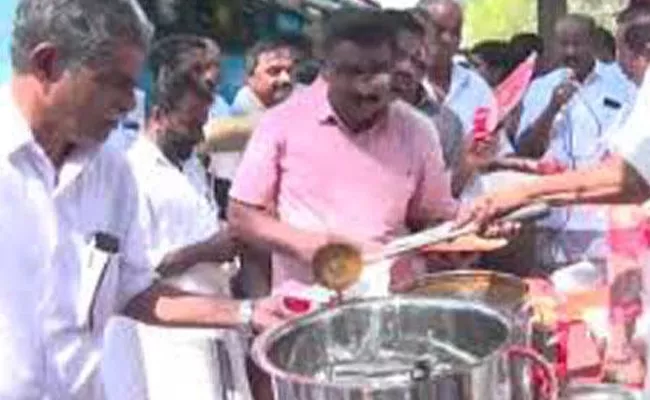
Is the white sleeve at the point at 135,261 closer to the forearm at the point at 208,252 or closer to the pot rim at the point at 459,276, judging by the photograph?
the pot rim at the point at 459,276

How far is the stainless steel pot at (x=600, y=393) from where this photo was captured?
102 inches

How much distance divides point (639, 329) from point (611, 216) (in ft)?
1.53

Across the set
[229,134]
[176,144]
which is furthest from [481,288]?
[229,134]

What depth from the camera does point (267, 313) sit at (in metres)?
2.54


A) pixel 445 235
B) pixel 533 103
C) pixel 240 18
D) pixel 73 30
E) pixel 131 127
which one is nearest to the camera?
pixel 73 30

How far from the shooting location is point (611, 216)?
3.14 m

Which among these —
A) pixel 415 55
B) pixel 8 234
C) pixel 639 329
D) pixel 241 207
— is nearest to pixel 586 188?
pixel 639 329

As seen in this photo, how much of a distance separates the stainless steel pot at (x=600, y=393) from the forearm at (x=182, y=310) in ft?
1.93

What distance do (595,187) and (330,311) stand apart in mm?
539

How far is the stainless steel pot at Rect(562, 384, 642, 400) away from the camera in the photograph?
102 inches

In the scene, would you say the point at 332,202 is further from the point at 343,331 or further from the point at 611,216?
the point at 343,331

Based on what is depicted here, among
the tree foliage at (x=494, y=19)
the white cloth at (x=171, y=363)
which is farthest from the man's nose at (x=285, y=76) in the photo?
the tree foliage at (x=494, y=19)

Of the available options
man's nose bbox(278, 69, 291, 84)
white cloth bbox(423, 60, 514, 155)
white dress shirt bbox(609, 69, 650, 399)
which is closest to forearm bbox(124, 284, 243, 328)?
white dress shirt bbox(609, 69, 650, 399)

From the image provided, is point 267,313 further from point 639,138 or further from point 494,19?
point 494,19
